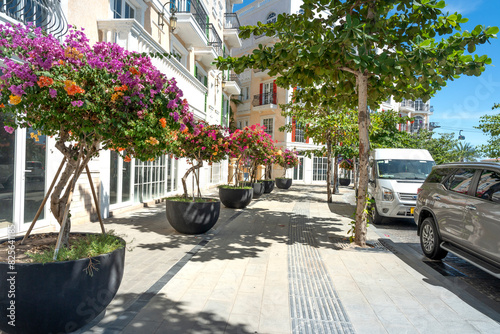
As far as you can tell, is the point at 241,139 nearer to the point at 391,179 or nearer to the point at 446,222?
the point at 391,179

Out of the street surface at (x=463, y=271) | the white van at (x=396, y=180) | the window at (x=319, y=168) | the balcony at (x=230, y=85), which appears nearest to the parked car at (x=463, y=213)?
the street surface at (x=463, y=271)

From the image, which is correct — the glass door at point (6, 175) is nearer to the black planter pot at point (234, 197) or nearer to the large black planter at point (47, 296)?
the large black planter at point (47, 296)

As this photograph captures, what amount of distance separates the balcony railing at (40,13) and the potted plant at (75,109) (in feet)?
10.9

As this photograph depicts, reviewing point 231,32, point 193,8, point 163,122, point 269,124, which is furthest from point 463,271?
point 269,124

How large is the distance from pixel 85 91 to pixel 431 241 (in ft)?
18.9

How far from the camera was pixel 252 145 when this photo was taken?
41.7ft

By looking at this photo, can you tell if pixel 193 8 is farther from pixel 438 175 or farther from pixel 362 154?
pixel 438 175

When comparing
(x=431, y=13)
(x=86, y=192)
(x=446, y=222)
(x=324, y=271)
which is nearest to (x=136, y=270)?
(x=324, y=271)

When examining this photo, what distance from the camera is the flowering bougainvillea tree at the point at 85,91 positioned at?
278 centimetres

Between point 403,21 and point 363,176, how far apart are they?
2.83 m

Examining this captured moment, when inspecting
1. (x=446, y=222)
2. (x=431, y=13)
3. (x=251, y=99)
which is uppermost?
(x=251, y=99)

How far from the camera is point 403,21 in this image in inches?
235

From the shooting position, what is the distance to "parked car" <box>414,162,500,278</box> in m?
4.31

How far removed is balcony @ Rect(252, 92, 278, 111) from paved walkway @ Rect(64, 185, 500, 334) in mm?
24942
